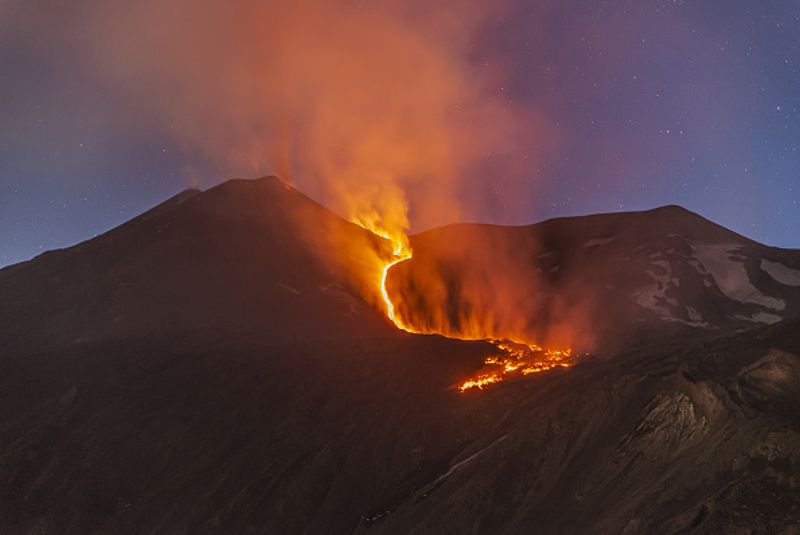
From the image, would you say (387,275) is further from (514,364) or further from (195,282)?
(514,364)

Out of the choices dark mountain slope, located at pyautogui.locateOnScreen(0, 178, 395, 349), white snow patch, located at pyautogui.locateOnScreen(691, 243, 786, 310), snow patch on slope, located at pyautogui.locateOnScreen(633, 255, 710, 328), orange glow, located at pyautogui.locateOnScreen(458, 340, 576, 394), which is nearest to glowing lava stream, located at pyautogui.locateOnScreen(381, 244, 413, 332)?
dark mountain slope, located at pyautogui.locateOnScreen(0, 178, 395, 349)

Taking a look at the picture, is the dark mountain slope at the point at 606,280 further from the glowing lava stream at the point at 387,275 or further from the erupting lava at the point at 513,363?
the erupting lava at the point at 513,363

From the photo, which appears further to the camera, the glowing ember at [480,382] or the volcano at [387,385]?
the glowing ember at [480,382]

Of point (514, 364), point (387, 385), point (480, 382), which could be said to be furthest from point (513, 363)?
point (387, 385)

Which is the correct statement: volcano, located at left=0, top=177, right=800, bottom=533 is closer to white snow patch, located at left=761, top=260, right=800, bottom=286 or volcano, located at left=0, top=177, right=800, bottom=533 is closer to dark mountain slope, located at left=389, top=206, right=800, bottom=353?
dark mountain slope, located at left=389, top=206, right=800, bottom=353

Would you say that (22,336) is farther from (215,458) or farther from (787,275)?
(787,275)

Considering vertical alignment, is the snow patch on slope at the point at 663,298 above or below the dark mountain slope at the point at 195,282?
below

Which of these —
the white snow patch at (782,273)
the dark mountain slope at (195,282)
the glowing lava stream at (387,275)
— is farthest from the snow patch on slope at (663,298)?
the dark mountain slope at (195,282)
